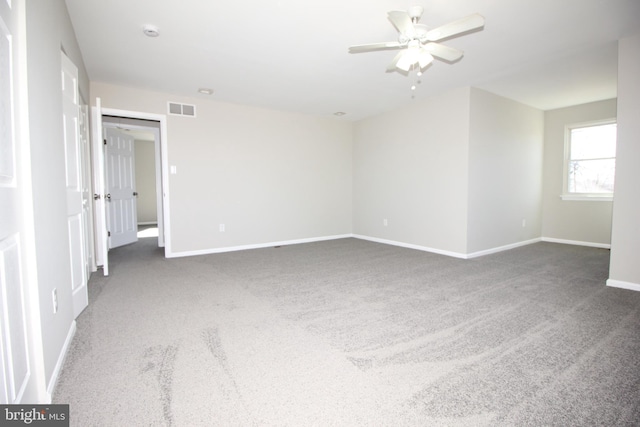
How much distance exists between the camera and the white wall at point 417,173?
4.48 m

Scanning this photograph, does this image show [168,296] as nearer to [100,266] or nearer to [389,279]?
[100,266]

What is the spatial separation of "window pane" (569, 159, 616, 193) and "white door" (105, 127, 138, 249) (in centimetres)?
814

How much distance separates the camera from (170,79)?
3.96 metres

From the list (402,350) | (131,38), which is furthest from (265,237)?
(402,350)

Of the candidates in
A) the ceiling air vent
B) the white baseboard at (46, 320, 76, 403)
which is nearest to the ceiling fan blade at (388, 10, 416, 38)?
the white baseboard at (46, 320, 76, 403)

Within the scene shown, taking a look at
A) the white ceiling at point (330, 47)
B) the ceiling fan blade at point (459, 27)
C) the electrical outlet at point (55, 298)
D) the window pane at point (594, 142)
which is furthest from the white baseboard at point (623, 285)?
the electrical outlet at point (55, 298)

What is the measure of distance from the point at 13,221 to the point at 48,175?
2.07 ft

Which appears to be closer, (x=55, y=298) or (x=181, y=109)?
(x=55, y=298)

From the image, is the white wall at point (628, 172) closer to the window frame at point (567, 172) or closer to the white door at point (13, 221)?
the window frame at point (567, 172)

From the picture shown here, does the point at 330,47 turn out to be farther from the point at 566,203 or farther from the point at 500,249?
the point at 566,203

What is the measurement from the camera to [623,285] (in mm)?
3111

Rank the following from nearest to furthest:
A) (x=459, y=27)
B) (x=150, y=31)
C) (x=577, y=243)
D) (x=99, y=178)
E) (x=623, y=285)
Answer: (x=459, y=27)
(x=150, y=31)
(x=623, y=285)
(x=99, y=178)
(x=577, y=243)

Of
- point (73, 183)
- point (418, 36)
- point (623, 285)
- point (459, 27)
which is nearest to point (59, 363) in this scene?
point (73, 183)

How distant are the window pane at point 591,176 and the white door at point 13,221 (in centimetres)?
725
